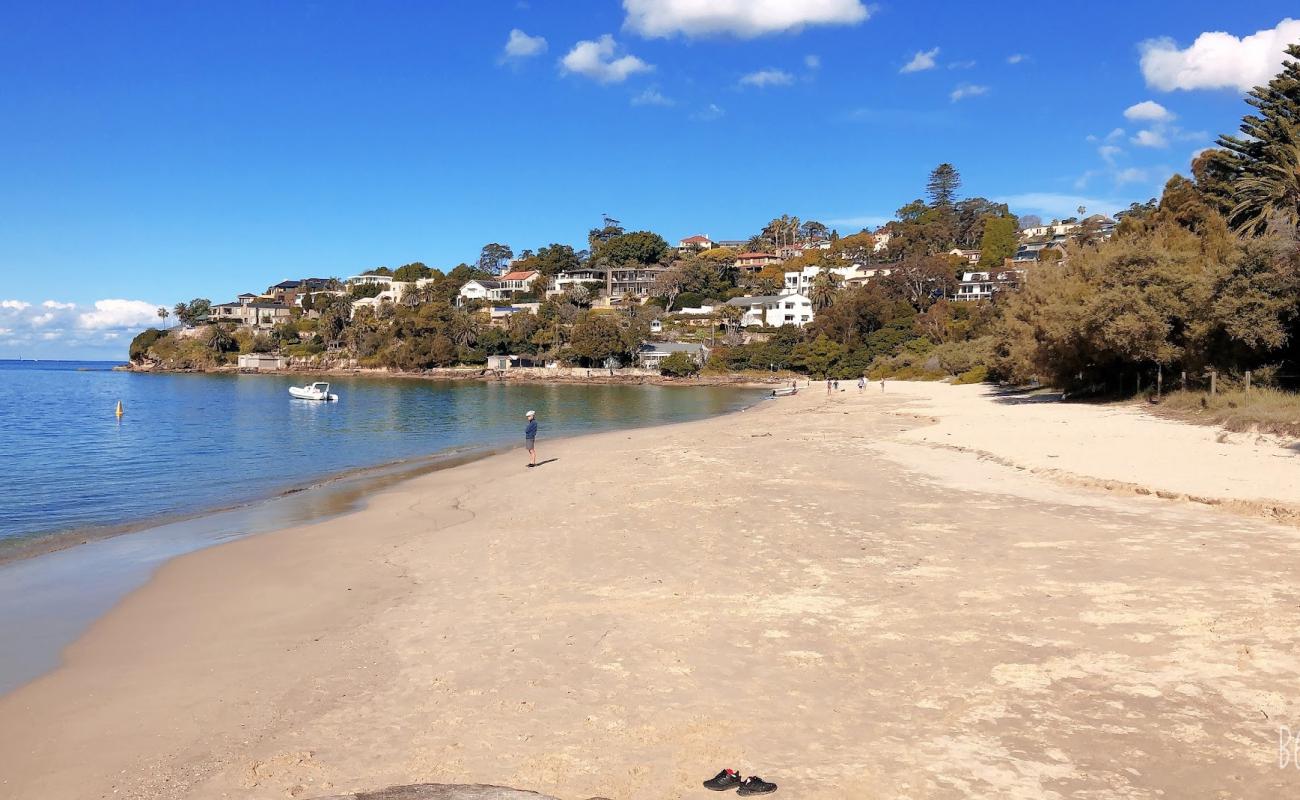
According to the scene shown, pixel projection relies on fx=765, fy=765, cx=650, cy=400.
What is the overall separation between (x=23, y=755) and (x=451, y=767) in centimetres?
373

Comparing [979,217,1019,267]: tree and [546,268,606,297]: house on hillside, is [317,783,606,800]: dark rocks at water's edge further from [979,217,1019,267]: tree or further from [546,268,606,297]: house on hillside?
[979,217,1019,267]: tree

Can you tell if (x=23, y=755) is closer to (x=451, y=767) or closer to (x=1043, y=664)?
(x=451, y=767)

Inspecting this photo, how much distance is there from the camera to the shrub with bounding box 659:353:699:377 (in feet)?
325

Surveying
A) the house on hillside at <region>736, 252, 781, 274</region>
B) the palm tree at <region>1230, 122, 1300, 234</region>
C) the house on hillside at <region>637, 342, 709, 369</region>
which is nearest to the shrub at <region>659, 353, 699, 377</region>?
the house on hillside at <region>637, 342, 709, 369</region>

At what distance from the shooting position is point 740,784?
16.4 feet

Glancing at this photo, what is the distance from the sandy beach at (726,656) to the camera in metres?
5.43

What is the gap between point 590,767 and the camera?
5438 millimetres

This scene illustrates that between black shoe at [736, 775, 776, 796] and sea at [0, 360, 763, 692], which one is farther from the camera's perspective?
sea at [0, 360, 763, 692]

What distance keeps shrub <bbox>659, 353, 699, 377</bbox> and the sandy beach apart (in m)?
83.9

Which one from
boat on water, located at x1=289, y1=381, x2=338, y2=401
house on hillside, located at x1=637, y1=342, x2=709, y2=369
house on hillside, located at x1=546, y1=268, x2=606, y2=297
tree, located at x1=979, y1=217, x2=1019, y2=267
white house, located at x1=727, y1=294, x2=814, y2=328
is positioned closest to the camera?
boat on water, located at x1=289, y1=381, x2=338, y2=401

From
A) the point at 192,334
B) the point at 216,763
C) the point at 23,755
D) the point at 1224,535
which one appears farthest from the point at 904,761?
the point at 192,334

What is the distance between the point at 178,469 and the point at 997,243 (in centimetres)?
13049

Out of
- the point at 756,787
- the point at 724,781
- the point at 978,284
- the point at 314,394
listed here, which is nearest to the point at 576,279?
the point at 978,284

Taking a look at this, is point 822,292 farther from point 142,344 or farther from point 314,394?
point 142,344
